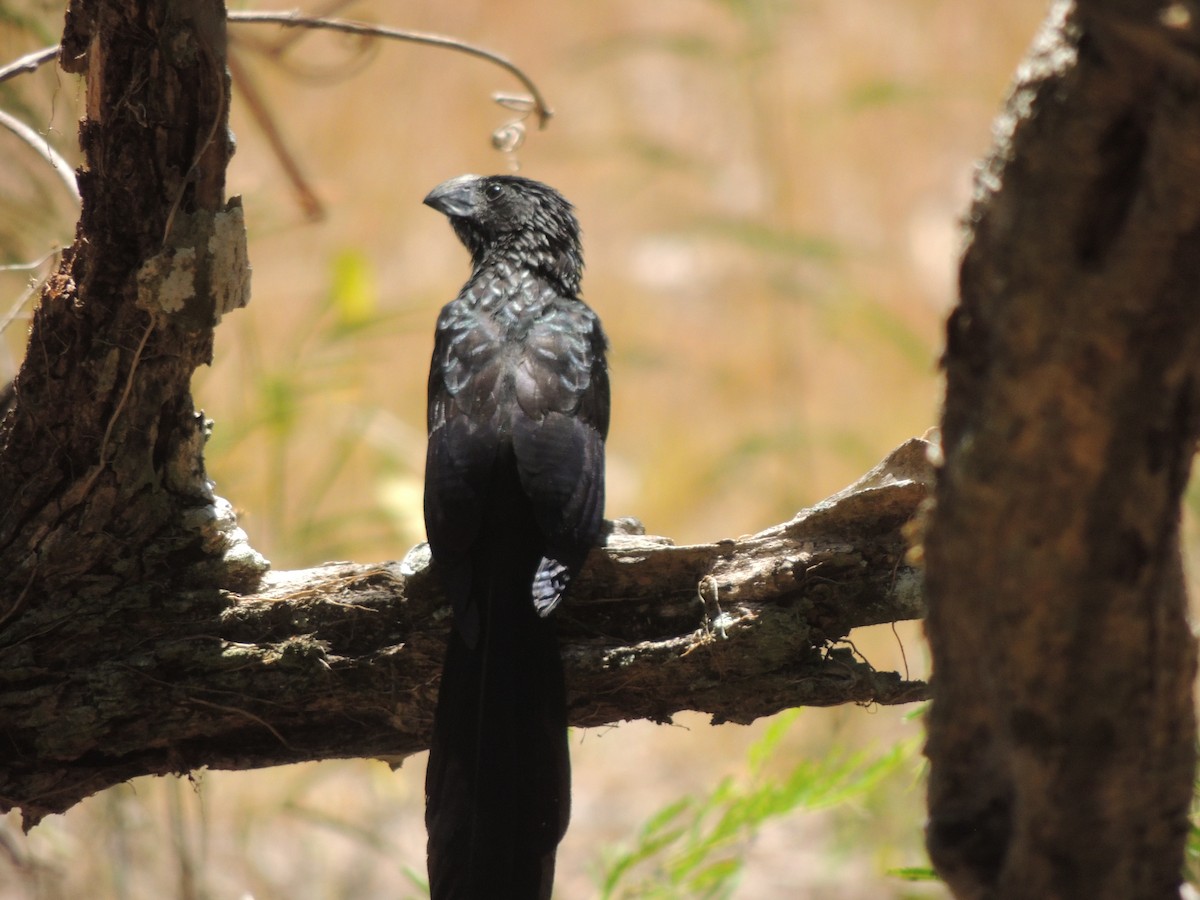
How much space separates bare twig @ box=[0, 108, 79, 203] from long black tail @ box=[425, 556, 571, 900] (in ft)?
3.66

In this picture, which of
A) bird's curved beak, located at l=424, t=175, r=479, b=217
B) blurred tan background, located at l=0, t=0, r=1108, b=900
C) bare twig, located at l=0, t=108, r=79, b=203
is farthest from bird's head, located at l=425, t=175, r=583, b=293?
blurred tan background, located at l=0, t=0, r=1108, b=900

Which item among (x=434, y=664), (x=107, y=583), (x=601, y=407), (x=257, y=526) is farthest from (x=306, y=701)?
(x=257, y=526)

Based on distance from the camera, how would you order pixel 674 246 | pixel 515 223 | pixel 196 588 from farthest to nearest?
1. pixel 674 246
2. pixel 515 223
3. pixel 196 588

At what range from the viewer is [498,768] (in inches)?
75.7

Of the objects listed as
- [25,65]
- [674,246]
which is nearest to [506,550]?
[25,65]

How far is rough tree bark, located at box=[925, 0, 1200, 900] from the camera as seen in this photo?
3.33ft

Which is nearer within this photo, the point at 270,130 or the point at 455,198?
the point at 270,130

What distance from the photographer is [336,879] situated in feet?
17.1

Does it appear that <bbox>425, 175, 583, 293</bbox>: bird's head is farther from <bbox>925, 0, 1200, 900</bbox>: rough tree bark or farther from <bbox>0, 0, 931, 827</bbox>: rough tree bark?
<bbox>925, 0, 1200, 900</bbox>: rough tree bark

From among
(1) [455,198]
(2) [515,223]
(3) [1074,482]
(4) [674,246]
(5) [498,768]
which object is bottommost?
(5) [498,768]

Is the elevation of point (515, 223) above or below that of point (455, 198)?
below

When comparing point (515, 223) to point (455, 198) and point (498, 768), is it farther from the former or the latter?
point (498, 768)

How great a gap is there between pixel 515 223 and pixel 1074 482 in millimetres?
2273

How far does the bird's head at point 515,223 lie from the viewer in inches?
121
